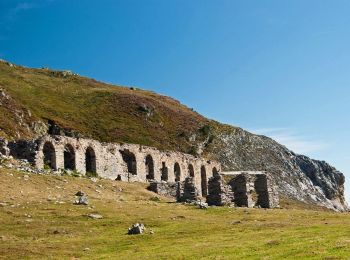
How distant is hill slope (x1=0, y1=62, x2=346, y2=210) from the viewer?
9462 cm

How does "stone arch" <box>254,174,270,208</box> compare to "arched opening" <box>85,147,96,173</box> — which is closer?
"stone arch" <box>254,174,270,208</box>

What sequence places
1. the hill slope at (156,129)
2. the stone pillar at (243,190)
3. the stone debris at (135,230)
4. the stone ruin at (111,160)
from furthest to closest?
the hill slope at (156,129) → the stone ruin at (111,160) → the stone pillar at (243,190) → the stone debris at (135,230)

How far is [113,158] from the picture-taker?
216 feet

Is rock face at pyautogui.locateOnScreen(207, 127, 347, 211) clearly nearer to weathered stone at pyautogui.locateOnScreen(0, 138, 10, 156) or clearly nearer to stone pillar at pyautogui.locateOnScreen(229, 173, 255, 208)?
stone pillar at pyautogui.locateOnScreen(229, 173, 255, 208)

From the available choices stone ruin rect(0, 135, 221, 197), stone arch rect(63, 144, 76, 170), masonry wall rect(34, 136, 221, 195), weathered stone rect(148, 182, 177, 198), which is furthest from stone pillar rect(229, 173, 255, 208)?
stone arch rect(63, 144, 76, 170)

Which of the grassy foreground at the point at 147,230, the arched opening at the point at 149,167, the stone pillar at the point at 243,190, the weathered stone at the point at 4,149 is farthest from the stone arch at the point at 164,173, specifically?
the grassy foreground at the point at 147,230

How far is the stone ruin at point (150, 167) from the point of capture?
47728 mm

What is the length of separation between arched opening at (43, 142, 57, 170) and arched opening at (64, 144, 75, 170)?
9.59 feet

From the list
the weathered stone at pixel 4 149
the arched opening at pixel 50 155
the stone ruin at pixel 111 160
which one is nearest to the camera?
the weathered stone at pixel 4 149

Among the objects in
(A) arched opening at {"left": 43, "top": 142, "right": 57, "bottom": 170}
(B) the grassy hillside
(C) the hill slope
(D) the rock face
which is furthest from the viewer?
(B) the grassy hillside

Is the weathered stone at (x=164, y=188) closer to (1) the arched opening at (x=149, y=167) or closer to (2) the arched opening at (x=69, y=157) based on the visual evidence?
(2) the arched opening at (x=69, y=157)

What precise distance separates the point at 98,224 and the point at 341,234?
14446mm

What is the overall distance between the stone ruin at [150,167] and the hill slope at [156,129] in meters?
18.8

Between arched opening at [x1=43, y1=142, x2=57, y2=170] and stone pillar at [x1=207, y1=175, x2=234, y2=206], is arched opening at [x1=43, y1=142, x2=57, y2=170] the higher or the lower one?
the higher one
